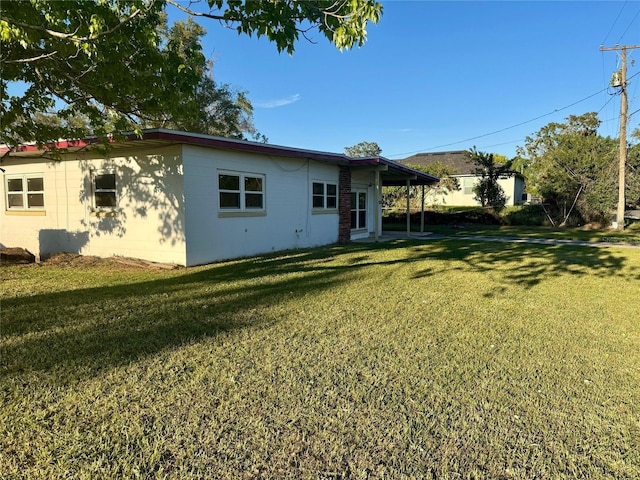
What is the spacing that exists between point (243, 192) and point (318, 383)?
25.2 feet

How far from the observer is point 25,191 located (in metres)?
11.2

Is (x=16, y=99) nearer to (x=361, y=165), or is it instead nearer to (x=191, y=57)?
(x=191, y=57)

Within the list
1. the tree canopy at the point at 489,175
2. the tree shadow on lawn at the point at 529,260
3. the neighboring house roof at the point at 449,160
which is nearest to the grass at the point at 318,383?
the tree shadow on lawn at the point at 529,260

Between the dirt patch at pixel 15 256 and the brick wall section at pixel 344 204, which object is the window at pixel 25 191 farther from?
the brick wall section at pixel 344 204

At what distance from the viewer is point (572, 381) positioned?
10.8 feet

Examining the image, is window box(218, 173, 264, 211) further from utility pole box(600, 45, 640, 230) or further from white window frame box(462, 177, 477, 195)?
white window frame box(462, 177, 477, 195)

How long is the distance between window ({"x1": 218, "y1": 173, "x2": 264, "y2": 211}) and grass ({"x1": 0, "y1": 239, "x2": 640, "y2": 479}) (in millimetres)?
3859

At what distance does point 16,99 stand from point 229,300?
5.59 meters

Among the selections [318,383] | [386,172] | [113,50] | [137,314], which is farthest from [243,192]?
[318,383]

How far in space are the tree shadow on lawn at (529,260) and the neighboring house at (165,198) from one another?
4.07 meters

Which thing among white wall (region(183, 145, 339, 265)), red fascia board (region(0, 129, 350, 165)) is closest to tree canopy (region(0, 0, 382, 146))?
red fascia board (region(0, 129, 350, 165))

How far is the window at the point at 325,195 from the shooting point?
1300 centimetres

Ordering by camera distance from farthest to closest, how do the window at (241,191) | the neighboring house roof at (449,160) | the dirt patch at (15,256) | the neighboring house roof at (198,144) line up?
the neighboring house roof at (449,160) < the window at (241,191) < the dirt patch at (15,256) < the neighboring house roof at (198,144)

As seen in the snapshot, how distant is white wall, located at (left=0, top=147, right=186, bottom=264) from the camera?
8.87 meters
